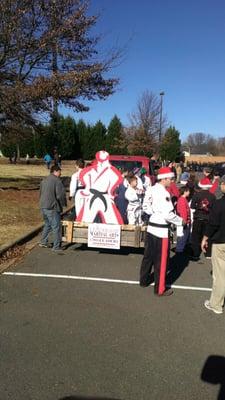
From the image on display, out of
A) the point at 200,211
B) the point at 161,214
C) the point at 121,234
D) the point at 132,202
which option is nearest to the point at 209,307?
the point at 161,214

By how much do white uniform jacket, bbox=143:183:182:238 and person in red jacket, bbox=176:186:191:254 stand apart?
2.60 m

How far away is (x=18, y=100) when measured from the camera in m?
15.8

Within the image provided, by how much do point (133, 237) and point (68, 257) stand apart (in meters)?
1.30

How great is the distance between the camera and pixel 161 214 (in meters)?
6.65

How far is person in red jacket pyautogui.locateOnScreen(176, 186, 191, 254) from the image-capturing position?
9320mm

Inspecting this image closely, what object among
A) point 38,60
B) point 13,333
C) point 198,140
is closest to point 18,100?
point 38,60

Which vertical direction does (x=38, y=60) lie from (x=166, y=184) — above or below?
above

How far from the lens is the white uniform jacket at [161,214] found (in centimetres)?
662

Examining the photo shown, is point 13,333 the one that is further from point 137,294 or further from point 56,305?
point 137,294

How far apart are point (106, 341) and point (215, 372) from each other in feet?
3.89

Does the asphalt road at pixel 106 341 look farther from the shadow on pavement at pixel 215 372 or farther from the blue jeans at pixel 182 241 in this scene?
the blue jeans at pixel 182 241

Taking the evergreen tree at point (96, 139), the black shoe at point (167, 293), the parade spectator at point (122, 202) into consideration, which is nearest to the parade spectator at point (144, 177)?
the parade spectator at point (122, 202)

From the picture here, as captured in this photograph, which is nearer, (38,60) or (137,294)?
(137,294)

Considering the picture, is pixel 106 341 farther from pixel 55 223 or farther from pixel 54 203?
pixel 54 203
